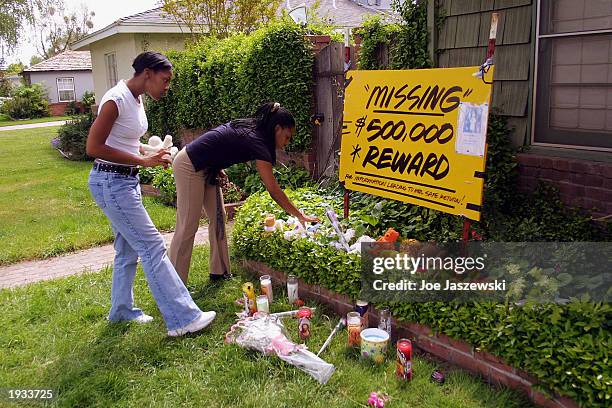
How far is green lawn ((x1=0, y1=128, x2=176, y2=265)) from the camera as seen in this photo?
20.2 feet

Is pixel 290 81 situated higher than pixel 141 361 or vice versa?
pixel 290 81

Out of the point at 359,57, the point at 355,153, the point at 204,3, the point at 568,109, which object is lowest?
the point at 355,153

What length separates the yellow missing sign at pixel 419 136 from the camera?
3533 mm

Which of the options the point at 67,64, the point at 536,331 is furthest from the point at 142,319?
the point at 67,64

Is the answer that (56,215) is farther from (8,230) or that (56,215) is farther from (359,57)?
(359,57)

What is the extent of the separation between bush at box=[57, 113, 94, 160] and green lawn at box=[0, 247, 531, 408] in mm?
10275

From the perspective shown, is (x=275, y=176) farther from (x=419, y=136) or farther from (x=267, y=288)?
(x=419, y=136)

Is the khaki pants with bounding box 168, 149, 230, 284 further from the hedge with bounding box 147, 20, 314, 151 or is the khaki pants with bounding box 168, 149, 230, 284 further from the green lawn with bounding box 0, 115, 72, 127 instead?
the green lawn with bounding box 0, 115, 72, 127

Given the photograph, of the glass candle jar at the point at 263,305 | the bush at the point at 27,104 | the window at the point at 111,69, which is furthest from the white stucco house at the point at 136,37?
the bush at the point at 27,104

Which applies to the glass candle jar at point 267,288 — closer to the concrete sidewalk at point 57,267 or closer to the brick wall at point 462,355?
the brick wall at point 462,355

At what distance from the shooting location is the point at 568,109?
432 centimetres

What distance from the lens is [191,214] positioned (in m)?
4.26

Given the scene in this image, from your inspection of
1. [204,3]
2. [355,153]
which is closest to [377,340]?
[355,153]

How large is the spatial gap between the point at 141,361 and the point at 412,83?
9.10 feet
